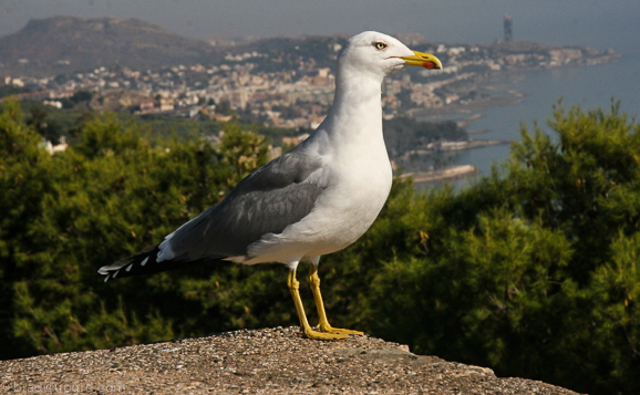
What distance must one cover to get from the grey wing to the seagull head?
0.80 m

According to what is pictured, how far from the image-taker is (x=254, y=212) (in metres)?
4.71

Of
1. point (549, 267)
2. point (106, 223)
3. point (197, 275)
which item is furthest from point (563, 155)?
point (106, 223)

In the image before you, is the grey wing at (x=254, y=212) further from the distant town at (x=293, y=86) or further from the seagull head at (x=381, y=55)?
the distant town at (x=293, y=86)

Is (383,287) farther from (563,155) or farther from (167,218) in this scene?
(167,218)

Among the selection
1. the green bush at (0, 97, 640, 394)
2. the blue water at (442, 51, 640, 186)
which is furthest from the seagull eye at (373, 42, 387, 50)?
the blue water at (442, 51, 640, 186)

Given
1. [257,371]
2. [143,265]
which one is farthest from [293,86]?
[257,371]

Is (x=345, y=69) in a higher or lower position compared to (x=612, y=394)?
higher

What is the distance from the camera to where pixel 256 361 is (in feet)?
15.1

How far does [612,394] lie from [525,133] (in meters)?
5.46

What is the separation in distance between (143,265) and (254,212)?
1.18 m

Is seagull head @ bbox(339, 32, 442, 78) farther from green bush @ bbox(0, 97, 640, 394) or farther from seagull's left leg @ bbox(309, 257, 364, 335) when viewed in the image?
green bush @ bbox(0, 97, 640, 394)

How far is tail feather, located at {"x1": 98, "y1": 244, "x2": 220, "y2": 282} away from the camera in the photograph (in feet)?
16.6

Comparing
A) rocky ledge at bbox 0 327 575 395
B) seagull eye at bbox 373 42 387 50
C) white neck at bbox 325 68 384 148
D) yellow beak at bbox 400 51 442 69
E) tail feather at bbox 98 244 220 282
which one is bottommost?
rocky ledge at bbox 0 327 575 395

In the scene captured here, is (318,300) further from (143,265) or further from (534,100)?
(534,100)
